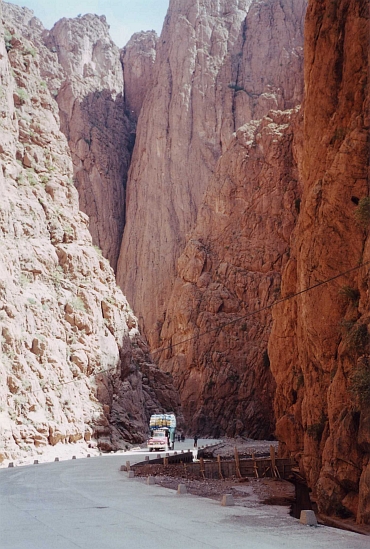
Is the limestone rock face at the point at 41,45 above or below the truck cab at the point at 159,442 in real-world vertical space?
above

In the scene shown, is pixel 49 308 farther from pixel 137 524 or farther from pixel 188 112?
pixel 188 112

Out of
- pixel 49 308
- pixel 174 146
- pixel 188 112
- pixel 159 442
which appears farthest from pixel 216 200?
pixel 49 308

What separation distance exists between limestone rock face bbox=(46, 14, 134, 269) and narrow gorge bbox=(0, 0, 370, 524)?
0.31m

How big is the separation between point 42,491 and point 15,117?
31.9 m

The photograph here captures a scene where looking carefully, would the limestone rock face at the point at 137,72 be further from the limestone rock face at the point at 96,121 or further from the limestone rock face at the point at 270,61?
the limestone rock face at the point at 270,61

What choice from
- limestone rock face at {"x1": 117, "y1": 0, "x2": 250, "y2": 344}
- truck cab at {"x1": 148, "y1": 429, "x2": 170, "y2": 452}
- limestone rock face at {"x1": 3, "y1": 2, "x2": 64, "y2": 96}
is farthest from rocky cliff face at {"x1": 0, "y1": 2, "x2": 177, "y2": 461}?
limestone rock face at {"x1": 3, "y1": 2, "x2": 64, "y2": 96}

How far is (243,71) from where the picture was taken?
90.1 m

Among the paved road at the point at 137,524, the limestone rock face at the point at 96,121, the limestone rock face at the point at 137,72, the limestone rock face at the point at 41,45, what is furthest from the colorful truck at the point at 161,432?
the limestone rock face at the point at 137,72

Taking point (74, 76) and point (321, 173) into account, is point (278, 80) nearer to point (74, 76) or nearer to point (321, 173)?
point (74, 76)

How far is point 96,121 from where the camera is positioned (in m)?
91.8

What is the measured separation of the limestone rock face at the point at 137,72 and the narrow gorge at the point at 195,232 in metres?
0.24

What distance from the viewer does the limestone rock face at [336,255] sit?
54.9 feet

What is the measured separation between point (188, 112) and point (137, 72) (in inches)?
655

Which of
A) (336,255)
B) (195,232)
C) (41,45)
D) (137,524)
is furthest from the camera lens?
(41,45)
